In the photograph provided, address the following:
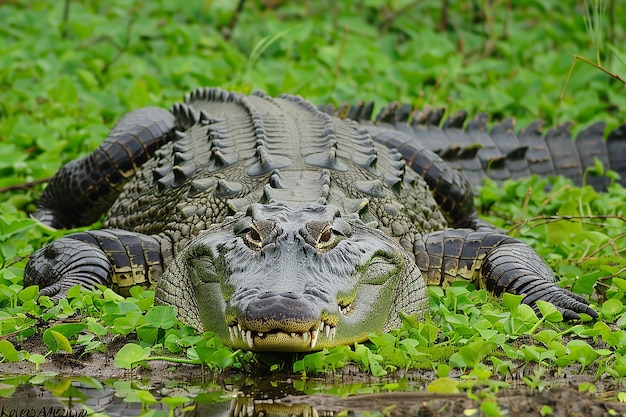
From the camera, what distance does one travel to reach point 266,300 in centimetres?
387

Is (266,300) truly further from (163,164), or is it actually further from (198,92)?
(198,92)

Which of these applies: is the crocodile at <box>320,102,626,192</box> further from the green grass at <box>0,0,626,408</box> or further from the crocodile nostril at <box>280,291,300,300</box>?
the crocodile nostril at <box>280,291,300,300</box>

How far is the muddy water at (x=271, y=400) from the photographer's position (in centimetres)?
354

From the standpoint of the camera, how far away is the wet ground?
356cm

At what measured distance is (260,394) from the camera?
383cm

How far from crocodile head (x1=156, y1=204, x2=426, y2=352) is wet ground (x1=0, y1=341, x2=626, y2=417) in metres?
0.18

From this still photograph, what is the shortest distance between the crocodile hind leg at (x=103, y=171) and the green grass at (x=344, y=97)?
0.27 meters

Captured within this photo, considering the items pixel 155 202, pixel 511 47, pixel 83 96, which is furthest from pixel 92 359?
pixel 511 47

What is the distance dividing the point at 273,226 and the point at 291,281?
41 centimetres

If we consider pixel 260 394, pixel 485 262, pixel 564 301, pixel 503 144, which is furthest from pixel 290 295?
pixel 503 144

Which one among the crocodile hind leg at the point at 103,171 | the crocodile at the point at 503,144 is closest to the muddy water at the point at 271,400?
the crocodile hind leg at the point at 103,171

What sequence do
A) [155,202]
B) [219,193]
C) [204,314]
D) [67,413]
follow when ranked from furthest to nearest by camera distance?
[155,202], [219,193], [204,314], [67,413]

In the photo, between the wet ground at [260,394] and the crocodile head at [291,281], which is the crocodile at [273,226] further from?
the wet ground at [260,394]

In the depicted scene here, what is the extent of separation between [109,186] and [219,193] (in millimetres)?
1699
